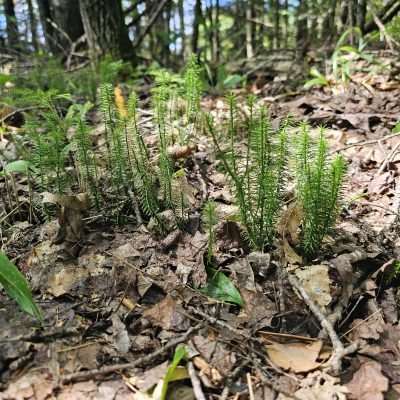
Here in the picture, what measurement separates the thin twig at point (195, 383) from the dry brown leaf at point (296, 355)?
0.92 feet

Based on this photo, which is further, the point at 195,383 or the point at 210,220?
the point at 210,220

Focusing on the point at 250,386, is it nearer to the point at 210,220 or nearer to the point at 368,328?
the point at 368,328

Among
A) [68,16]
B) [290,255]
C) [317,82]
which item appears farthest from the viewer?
[68,16]

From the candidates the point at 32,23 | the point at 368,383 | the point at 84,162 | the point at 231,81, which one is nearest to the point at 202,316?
the point at 368,383

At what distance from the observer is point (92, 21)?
4.70 meters

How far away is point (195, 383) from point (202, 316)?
30 cm

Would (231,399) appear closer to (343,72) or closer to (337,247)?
(337,247)

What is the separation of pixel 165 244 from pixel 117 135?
584 millimetres

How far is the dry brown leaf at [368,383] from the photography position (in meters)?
1.31

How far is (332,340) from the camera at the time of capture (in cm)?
146

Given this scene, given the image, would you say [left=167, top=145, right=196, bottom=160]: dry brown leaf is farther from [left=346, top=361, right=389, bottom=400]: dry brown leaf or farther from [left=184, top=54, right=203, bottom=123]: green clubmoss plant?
[left=346, top=361, right=389, bottom=400]: dry brown leaf

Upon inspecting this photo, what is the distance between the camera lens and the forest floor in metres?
1.34

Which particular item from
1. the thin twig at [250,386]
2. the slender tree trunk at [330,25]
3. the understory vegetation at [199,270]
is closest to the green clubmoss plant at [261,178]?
the understory vegetation at [199,270]

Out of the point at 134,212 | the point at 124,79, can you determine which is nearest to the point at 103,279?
the point at 134,212
